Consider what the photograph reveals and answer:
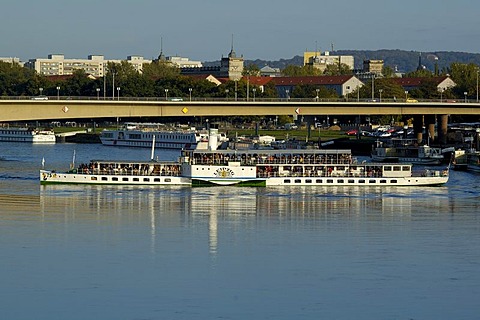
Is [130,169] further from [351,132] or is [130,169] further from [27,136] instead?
[351,132]

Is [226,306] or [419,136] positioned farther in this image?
[419,136]

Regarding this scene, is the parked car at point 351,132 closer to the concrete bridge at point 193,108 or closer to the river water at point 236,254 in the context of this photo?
the concrete bridge at point 193,108

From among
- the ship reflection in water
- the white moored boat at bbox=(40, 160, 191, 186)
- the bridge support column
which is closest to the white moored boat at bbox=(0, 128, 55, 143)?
the bridge support column

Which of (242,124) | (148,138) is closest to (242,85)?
(242,124)

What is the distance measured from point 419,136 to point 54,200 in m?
57.1

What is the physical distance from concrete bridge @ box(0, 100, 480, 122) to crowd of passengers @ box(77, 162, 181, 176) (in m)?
13.7

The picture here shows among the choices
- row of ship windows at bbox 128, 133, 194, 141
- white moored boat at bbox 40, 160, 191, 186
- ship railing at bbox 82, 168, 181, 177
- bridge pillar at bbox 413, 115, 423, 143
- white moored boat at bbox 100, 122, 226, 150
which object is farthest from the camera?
row of ship windows at bbox 128, 133, 194, 141

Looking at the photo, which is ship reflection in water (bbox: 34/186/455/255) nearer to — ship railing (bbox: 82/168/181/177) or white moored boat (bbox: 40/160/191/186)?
white moored boat (bbox: 40/160/191/186)

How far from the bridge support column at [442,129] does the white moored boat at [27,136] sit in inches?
1657

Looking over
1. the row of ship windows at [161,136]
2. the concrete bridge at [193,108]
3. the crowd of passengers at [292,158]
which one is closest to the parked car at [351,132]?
the row of ship windows at [161,136]

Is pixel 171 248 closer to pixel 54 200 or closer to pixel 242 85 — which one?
pixel 54 200

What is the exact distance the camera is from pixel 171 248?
43000mm

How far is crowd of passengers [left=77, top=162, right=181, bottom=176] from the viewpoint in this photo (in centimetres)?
6656

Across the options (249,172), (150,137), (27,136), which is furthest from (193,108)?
(27,136)
